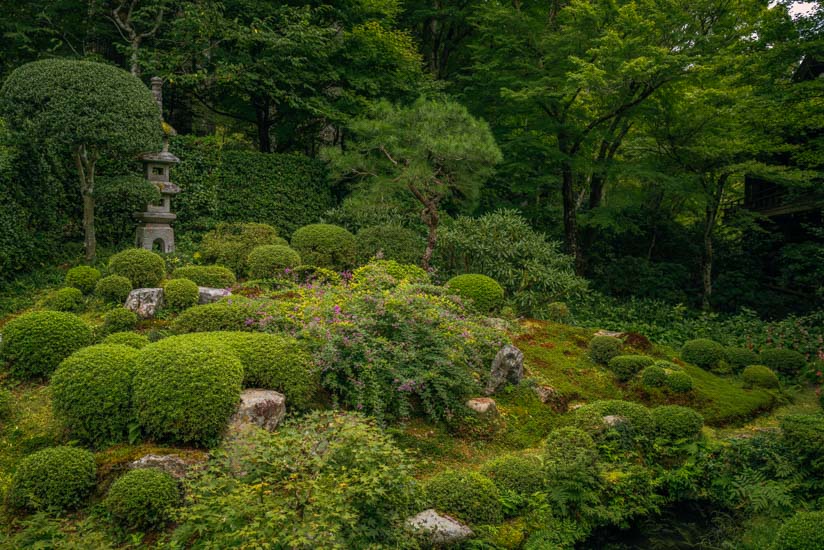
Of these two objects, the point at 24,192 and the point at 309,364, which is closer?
the point at 309,364

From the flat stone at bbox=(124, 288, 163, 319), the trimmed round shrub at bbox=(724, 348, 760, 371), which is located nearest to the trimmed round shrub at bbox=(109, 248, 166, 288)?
the flat stone at bbox=(124, 288, 163, 319)

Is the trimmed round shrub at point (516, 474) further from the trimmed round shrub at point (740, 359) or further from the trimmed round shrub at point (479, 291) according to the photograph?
the trimmed round shrub at point (740, 359)

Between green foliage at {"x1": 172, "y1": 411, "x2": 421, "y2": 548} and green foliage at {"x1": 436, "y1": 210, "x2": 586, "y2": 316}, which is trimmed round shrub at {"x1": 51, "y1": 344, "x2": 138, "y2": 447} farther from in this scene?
green foliage at {"x1": 436, "y1": 210, "x2": 586, "y2": 316}

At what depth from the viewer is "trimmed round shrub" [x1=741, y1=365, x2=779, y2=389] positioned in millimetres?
9094

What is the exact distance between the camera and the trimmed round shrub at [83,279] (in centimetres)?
852

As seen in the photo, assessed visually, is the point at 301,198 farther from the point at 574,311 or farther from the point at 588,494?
the point at 588,494

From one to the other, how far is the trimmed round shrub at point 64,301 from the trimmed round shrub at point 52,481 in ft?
13.2

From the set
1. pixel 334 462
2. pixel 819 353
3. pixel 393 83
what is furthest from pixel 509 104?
pixel 334 462

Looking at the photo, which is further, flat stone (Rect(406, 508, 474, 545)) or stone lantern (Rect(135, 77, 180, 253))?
stone lantern (Rect(135, 77, 180, 253))

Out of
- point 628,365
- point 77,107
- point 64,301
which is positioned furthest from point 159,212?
point 628,365

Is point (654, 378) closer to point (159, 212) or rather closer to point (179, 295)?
point (179, 295)

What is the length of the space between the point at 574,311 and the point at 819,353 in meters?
4.60

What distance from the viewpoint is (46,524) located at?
4.02m

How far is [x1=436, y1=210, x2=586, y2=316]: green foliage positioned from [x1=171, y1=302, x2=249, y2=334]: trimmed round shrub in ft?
19.5
